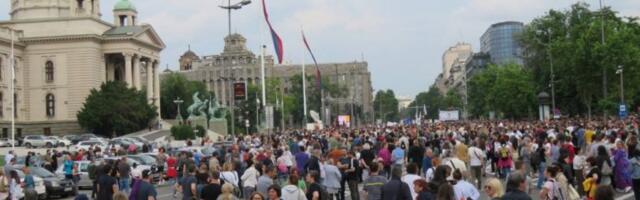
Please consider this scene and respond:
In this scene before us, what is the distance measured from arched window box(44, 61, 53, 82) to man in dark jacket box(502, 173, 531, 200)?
9378 centimetres

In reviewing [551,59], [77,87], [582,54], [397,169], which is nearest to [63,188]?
[397,169]

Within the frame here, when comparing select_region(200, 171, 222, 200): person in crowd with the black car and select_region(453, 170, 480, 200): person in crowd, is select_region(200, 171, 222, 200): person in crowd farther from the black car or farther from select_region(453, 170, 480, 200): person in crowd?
the black car

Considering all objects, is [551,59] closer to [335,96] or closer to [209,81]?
[335,96]

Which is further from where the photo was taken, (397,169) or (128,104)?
(128,104)

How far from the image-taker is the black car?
27.9 m

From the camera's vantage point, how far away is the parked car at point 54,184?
27.9 meters

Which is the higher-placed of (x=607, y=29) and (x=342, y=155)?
(x=607, y=29)

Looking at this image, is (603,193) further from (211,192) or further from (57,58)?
(57,58)

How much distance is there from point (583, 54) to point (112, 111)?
144 ft

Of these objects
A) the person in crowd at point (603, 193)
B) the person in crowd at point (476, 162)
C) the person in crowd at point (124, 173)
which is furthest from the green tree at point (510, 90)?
the person in crowd at point (603, 193)

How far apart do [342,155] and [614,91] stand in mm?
55220

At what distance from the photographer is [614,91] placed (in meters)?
70.0

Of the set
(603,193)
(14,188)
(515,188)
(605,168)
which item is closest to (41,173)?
(14,188)

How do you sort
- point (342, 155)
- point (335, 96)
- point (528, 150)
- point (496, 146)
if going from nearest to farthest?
point (342, 155) < point (528, 150) < point (496, 146) < point (335, 96)
